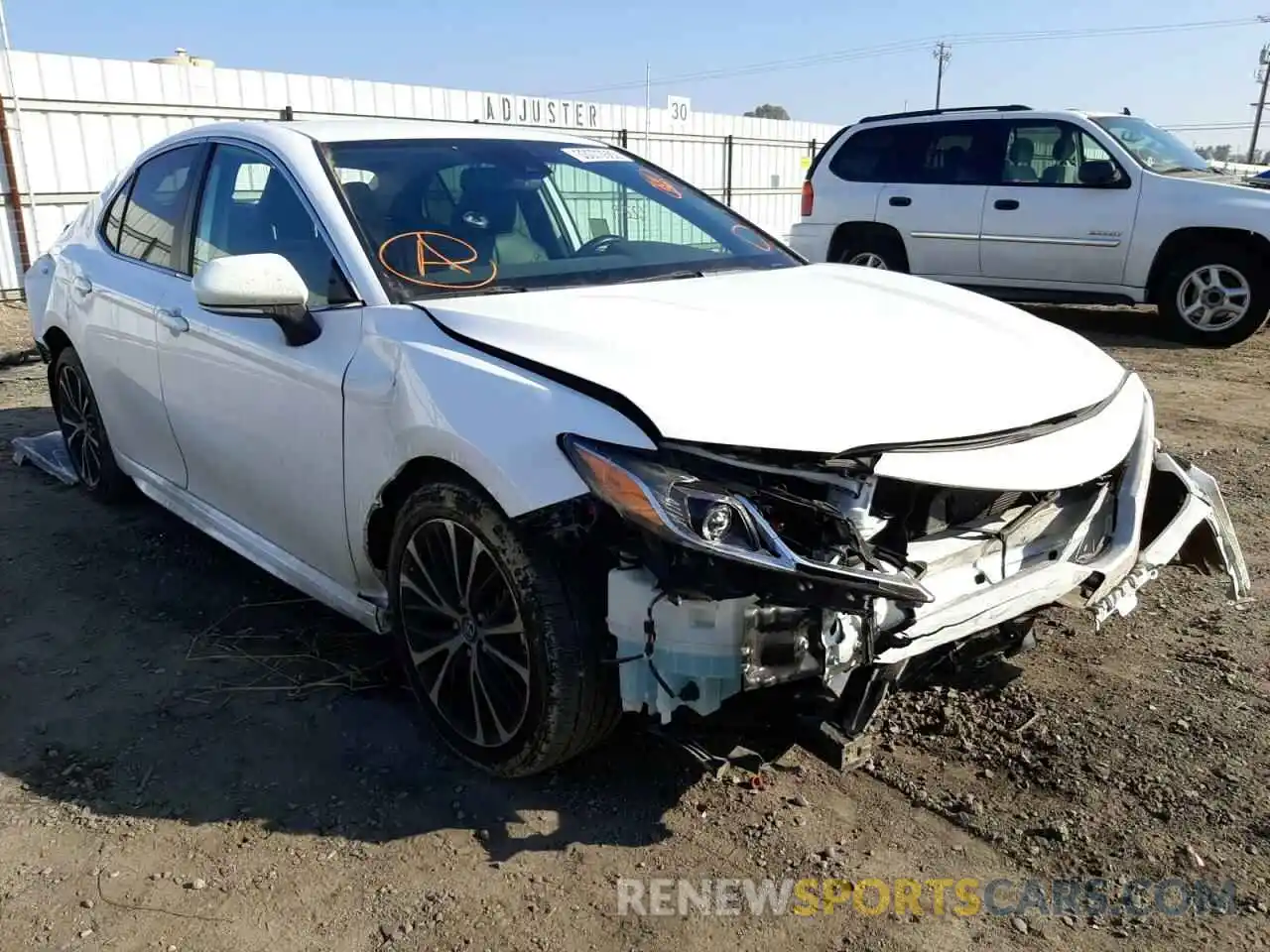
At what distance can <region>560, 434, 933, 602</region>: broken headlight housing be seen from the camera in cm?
215

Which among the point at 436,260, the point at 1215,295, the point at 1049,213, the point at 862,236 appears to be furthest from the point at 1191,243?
the point at 436,260

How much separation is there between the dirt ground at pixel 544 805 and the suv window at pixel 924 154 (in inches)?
272

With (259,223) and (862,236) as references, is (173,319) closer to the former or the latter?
(259,223)

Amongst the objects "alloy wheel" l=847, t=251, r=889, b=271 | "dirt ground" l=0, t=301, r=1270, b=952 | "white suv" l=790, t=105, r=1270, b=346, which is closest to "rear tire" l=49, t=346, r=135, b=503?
"dirt ground" l=0, t=301, r=1270, b=952

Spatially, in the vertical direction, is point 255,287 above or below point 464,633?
above

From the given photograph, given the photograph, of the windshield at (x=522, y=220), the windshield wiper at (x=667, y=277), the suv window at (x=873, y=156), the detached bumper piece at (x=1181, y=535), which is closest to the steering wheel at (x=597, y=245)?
the windshield at (x=522, y=220)

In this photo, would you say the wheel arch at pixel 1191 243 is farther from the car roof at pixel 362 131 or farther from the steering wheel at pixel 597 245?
the steering wheel at pixel 597 245

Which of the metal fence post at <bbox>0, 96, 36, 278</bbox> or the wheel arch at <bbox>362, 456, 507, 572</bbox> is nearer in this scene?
the wheel arch at <bbox>362, 456, 507, 572</bbox>

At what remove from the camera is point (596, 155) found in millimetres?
4066

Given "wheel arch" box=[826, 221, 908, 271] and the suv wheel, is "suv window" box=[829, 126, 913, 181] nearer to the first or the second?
"wheel arch" box=[826, 221, 908, 271]

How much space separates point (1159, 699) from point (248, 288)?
9.59ft

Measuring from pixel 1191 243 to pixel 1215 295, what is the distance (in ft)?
1.55

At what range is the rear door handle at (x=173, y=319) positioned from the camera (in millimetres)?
3672

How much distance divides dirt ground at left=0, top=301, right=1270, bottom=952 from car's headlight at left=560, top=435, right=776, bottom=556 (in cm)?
87
